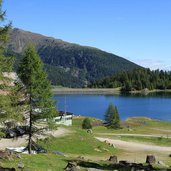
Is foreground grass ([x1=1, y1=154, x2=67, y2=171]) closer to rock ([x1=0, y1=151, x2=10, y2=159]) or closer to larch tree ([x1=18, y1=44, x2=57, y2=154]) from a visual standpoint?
rock ([x1=0, y1=151, x2=10, y2=159])

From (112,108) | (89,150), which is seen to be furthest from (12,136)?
(112,108)

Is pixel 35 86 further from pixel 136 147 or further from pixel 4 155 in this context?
pixel 136 147

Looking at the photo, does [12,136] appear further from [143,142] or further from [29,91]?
[143,142]

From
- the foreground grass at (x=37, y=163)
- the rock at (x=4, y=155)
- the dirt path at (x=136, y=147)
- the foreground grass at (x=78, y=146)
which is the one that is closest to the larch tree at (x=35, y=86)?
the foreground grass at (x=78, y=146)

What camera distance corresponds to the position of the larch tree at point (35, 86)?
4388 cm

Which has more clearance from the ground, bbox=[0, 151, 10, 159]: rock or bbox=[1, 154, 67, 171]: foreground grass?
bbox=[0, 151, 10, 159]: rock

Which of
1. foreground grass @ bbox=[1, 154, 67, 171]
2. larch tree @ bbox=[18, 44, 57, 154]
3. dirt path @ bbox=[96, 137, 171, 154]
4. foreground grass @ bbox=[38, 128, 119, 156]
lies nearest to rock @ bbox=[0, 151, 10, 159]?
foreground grass @ bbox=[1, 154, 67, 171]

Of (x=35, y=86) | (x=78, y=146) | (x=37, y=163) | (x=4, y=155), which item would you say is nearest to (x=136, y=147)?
(x=78, y=146)

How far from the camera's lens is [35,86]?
44188 mm

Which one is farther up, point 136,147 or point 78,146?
point 78,146

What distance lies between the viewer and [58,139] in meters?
60.1

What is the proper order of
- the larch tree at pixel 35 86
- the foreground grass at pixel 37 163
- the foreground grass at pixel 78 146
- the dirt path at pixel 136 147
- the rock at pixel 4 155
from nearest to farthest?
the foreground grass at pixel 37 163
the rock at pixel 4 155
the larch tree at pixel 35 86
the foreground grass at pixel 78 146
the dirt path at pixel 136 147

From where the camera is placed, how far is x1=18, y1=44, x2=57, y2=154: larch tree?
1727 inches

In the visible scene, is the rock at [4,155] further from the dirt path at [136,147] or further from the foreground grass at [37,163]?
the dirt path at [136,147]
